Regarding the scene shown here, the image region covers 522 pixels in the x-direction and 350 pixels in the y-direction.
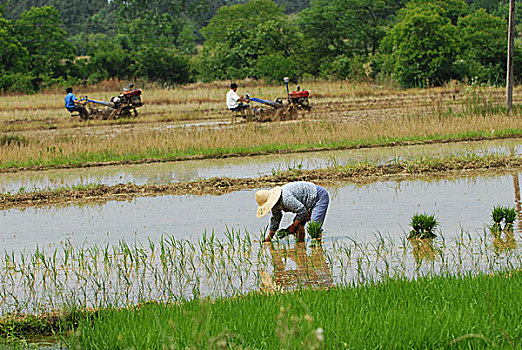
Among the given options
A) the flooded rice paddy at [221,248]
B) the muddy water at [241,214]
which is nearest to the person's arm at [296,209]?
the flooded rice paddy at [221,248]

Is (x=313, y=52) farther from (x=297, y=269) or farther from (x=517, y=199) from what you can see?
(x=297, y=269)

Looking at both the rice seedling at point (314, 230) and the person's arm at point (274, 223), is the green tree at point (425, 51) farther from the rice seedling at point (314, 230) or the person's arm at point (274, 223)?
the rice seedling at point (314, 230)

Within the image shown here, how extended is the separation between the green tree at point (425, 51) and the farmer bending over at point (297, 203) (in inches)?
1295

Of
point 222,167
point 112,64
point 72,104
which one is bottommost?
point 222,167

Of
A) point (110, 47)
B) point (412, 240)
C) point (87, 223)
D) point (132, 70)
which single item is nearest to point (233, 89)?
point (87, 223)

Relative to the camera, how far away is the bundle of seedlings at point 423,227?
793cm

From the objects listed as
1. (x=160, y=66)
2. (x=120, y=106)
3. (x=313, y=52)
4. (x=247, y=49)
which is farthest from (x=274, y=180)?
(x=313, y=52)

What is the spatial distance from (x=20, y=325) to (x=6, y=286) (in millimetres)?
1457

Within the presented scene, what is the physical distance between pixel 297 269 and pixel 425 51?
35099mm

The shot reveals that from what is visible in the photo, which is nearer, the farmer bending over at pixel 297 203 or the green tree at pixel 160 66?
the farmer bending over at pixel 297 203

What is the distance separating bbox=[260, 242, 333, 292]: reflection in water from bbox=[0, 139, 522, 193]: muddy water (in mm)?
5247

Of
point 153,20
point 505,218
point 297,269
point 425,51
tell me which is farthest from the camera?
point 153,20

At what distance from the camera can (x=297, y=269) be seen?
709cm

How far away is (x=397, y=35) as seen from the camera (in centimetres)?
4156
